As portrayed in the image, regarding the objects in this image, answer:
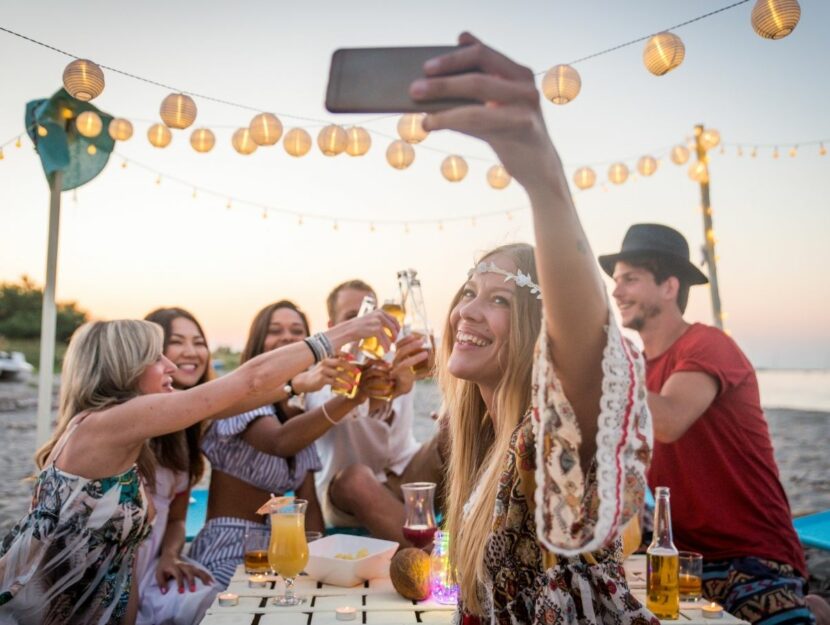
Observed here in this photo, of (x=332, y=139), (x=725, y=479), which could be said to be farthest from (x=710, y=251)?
(x=725, y=479)

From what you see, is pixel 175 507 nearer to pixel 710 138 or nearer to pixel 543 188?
pixel 543 188

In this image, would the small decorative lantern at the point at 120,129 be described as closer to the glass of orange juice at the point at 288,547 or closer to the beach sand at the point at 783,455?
the beach sand at the point at 783,455

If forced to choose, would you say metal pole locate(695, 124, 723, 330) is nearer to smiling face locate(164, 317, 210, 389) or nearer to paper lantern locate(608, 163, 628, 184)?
paper lantern locate(608, 163, 628, 184)

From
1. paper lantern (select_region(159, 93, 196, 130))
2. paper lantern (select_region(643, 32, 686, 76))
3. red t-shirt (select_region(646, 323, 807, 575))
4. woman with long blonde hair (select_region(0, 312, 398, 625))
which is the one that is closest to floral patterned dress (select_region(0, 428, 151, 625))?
woman with long blonde hair (select_region(0, 312, 398, 625))

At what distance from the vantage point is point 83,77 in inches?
136

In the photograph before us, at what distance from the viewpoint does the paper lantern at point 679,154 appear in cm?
626

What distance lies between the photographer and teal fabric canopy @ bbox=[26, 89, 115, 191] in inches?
167

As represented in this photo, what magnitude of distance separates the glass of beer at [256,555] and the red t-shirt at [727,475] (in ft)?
5.36

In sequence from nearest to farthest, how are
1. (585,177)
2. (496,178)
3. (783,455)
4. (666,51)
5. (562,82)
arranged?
(666,51), (562,82), (496,178), (585,177), (783,455)

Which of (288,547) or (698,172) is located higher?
(698,172)

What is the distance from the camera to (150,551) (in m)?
2.96

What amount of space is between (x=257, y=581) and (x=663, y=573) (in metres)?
1.23

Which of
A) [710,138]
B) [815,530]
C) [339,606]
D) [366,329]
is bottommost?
[815,530]

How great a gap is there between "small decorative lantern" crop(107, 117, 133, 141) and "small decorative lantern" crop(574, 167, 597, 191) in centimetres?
378
